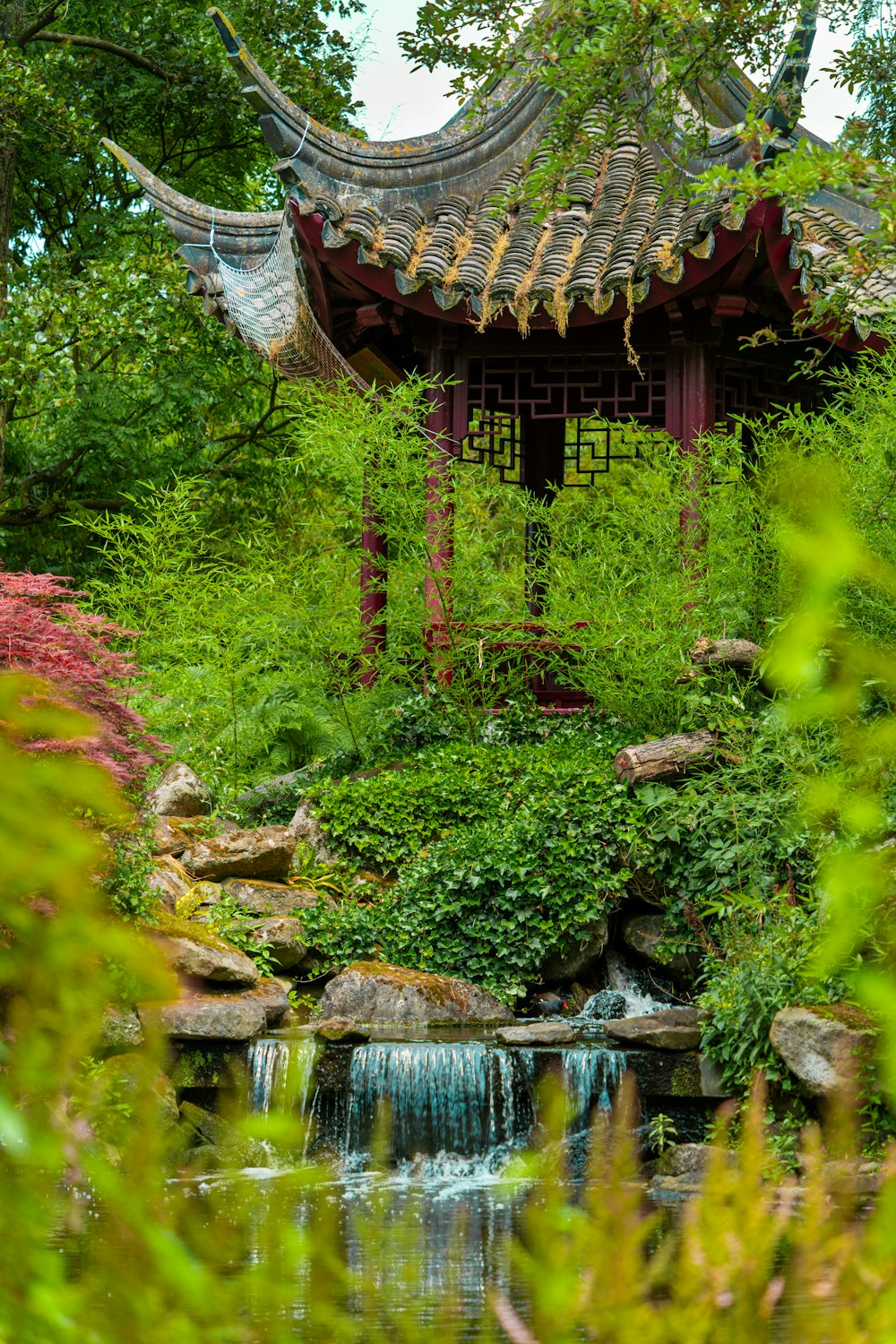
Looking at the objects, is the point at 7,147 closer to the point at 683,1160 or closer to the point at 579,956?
the point at 579,956

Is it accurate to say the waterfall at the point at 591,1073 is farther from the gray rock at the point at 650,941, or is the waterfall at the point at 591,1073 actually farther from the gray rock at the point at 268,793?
the gray rock at the point at 268,793

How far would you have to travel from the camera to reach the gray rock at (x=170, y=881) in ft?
20.7

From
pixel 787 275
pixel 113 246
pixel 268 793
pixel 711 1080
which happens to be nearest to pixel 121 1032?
pixel 711 1080

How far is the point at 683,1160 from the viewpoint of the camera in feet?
16.5

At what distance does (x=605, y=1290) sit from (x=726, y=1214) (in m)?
0.08

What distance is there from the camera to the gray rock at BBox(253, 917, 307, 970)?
6.38m

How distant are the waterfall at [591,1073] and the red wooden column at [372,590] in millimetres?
3024

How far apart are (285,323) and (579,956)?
4.07 metres

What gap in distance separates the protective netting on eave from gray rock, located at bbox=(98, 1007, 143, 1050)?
4.08 meters

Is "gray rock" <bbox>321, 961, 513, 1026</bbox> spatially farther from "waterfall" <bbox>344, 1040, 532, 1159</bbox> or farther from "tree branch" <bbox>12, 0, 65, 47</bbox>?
"tree branch" <bbox>12, 0, 65, 47</bbox>

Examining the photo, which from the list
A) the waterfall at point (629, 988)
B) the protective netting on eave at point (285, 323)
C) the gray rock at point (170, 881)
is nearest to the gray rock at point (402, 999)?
the waterfall at point (629, 988)

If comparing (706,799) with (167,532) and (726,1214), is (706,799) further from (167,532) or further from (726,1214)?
(726,1214)

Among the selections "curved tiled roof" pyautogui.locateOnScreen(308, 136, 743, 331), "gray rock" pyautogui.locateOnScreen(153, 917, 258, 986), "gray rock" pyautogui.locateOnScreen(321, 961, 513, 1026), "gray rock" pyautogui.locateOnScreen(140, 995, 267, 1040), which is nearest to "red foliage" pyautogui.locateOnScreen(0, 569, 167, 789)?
"gray rock" pyautogui.locateOnScreen(153, 917, 258, 986)

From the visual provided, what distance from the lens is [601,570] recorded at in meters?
7.52
